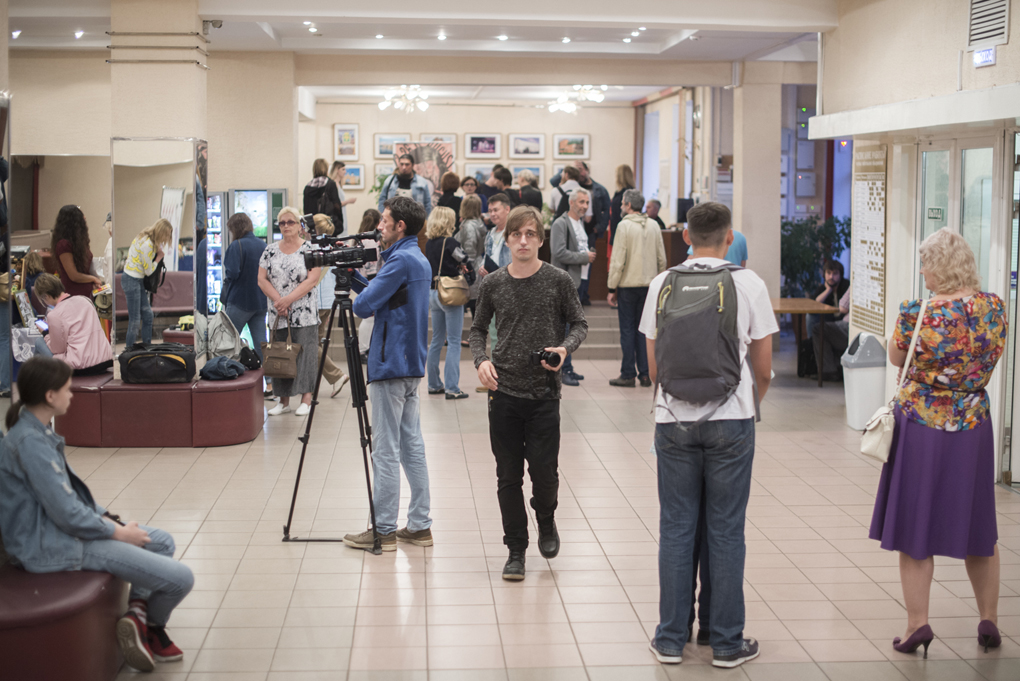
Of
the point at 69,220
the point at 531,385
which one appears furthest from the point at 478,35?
the point at 531,385

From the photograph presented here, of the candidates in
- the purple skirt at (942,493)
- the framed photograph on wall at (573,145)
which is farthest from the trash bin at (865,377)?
the framed photograph on wall at (573,145)

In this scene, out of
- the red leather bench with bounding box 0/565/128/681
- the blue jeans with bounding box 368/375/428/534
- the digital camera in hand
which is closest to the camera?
the red leather bench with bounding box 0/565/128/681

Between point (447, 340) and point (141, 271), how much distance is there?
2716 millimetres

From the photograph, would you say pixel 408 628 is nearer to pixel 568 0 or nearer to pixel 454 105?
pixel 568 0

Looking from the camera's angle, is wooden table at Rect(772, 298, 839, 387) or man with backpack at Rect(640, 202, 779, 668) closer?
man with backpack at Rect(640, 202, 779, 668)

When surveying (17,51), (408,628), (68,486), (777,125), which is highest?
(17,51)

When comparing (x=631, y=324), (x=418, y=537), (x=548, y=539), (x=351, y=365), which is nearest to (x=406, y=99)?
(x=631, y=324)

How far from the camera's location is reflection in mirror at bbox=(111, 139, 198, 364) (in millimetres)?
7613

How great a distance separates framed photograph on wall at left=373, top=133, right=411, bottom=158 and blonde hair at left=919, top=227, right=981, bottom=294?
613 inches

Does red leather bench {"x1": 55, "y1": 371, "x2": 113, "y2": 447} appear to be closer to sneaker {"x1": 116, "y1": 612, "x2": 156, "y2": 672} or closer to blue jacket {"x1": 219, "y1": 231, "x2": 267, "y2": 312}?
blue jacket {"x1": 219, "y1": 231, "x2": 267, "y2": 312}

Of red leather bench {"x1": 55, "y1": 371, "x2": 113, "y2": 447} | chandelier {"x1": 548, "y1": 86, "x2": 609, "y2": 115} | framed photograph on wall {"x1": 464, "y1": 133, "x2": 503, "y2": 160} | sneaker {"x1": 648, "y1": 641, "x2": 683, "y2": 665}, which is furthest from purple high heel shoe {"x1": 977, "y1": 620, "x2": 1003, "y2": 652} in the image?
framed photograph on wall {"x1": 464, "y1": 133, "x2": 503, "y2": 160}

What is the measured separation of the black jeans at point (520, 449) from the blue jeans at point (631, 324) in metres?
4.95

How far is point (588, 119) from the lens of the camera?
62.0ft

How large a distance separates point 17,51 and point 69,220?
185 inches
